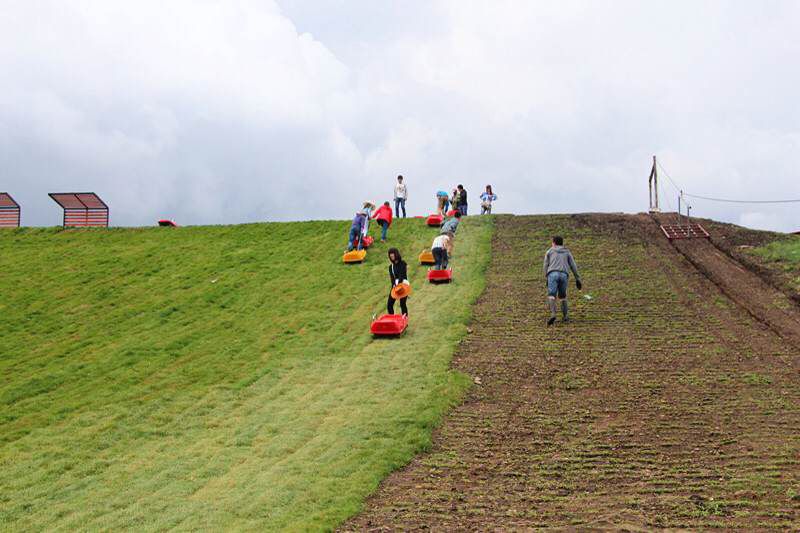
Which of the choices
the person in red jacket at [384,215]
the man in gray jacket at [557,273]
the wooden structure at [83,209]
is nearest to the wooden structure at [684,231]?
the person in red jacket at [384,215]

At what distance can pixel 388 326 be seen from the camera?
60.5 feet

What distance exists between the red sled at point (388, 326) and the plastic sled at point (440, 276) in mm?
4733

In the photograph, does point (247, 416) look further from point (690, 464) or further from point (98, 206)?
point (98, 206)

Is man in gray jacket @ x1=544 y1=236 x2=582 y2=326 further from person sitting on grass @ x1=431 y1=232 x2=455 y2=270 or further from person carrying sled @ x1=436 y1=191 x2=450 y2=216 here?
person carrying sled @ x1=436 y1=191 x2=450 y2=216

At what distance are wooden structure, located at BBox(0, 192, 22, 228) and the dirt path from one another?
88.5ft

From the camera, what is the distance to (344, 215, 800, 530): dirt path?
31.3ft

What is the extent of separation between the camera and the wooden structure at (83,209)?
124 ft

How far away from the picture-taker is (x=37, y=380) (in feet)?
57.7

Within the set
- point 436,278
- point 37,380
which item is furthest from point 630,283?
point 37,380

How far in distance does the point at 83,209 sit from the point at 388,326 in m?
24.9

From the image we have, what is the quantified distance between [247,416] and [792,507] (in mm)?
9060

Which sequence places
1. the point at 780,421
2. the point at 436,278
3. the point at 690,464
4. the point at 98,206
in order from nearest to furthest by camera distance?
the point at 690,464, the point at 780,421, the point at 436,278, the point at 98,206

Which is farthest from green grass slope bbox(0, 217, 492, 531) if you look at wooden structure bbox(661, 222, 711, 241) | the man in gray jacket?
wooden structure bbox(661, 222, 711, 241)

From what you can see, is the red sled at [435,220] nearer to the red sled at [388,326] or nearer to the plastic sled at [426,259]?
the plastic sled at [426,259]
